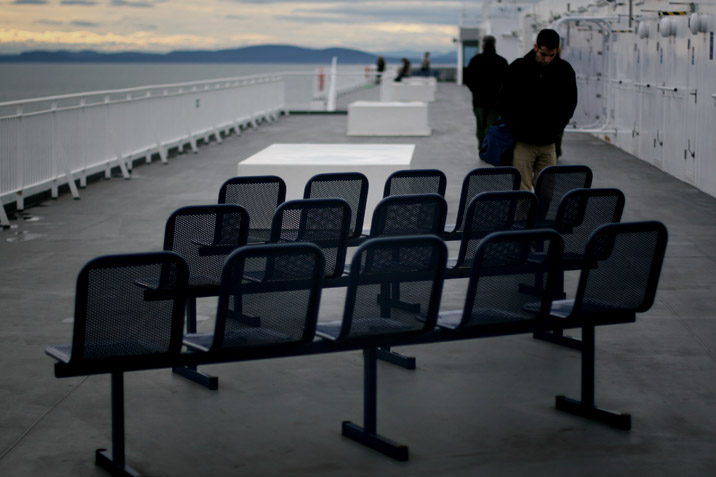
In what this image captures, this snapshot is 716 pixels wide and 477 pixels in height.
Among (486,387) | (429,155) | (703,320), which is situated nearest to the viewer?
(486,387)

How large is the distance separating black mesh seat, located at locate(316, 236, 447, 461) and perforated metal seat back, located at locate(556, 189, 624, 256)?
1.43 m

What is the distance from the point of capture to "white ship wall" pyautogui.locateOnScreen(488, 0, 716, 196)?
12.7m

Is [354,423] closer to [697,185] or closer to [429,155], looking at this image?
[697,185]

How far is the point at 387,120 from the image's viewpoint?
22.0 metres

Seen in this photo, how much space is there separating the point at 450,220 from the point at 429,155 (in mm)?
7028

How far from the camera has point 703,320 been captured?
6.52 meters

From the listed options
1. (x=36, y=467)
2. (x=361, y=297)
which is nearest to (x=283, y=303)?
(x=361, y=297)

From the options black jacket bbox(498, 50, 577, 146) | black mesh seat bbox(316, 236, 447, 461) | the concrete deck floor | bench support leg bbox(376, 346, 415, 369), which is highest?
black jacket bbox(498, 50, 577, 146)

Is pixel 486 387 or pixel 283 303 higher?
pixel 283 303

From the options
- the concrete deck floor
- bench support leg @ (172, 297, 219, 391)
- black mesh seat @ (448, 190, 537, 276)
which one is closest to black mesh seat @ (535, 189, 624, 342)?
black mesh seat @ (448, 190, 537, 276)

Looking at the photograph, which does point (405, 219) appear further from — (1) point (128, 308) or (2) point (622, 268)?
(1) point (128, 308)

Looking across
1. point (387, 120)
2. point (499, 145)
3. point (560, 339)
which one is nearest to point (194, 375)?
point (560, 339)

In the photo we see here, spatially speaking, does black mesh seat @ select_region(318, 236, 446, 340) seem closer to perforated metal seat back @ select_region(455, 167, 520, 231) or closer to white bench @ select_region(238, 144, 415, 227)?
perforated metal seat back @ select_region(455, 167, 520, 231)

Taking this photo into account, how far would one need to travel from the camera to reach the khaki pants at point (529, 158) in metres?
8.10
